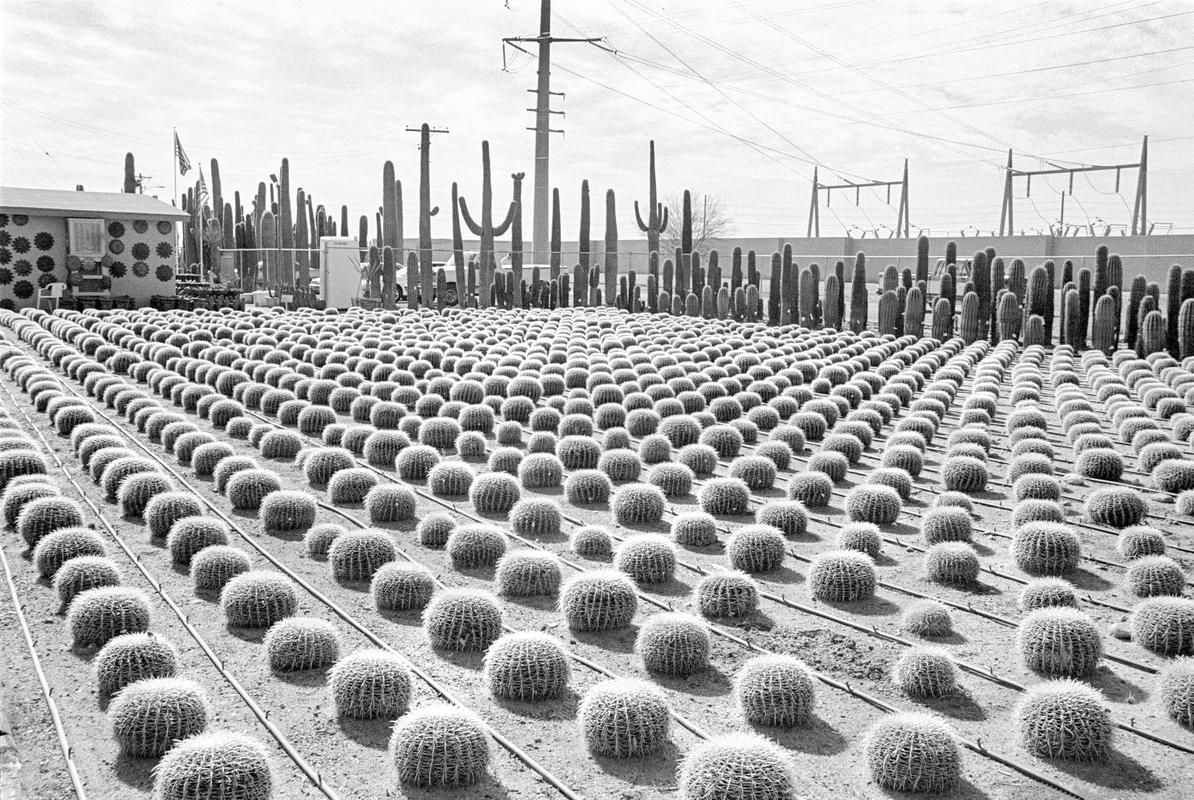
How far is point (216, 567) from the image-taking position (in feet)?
33.3

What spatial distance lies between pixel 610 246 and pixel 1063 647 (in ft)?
141

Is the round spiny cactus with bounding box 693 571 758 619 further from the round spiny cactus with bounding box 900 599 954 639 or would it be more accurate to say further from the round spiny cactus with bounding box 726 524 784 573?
the round spiny cactus with bounding box 900 599 954 639

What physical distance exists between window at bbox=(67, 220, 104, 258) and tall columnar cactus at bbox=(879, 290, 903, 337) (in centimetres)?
2923

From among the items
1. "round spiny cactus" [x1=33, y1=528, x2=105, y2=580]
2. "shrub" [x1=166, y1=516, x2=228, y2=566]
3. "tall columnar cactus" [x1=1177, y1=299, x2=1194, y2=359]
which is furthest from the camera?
"tall columnar cactus" [x1=1177, y1=299, x2=1194, y2=359]

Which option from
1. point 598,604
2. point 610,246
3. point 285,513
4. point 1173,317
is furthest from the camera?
point 610,246

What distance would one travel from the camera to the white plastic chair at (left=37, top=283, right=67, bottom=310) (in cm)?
3894

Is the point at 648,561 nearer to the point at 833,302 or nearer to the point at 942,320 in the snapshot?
the point at 942,320

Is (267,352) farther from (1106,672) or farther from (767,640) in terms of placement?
(1106,672)

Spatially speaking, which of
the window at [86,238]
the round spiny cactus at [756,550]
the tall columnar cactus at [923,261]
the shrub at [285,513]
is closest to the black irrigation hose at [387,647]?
the shrub at [285,513]

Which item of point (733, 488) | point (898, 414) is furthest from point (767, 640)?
point (898, 414)

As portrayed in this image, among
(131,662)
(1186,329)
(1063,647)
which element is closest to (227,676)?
(131,662)

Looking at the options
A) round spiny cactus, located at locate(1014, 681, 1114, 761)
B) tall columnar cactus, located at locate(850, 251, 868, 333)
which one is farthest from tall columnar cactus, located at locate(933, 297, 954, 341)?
round spiny cactus, located at locate(1014, 681, 1114, 761)

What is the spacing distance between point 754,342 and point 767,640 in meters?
22.8

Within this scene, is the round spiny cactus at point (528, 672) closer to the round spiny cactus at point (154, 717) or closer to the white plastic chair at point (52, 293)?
the round spiny cactus at point (154, 717)
